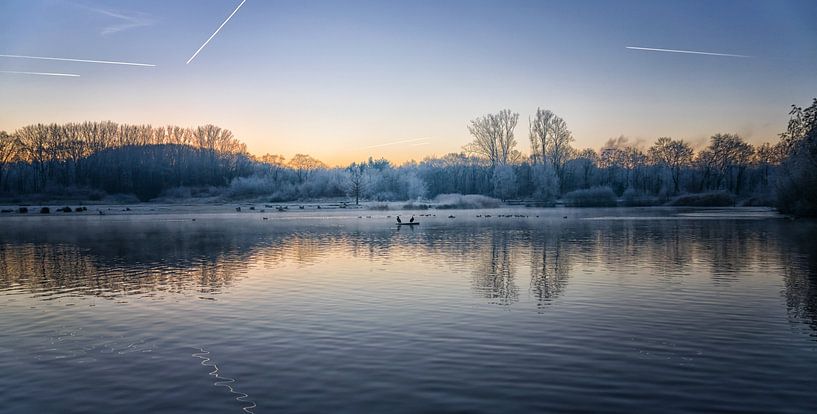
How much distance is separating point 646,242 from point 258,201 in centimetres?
14419

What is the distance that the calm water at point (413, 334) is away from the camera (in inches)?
408

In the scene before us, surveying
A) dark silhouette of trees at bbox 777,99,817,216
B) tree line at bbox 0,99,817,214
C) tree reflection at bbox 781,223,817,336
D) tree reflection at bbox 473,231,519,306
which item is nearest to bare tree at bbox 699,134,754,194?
tree line at bbox 0,99,817,214

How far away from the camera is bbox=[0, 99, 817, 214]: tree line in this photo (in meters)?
135

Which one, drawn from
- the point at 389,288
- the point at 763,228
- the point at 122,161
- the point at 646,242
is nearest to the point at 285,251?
the point at 389,288

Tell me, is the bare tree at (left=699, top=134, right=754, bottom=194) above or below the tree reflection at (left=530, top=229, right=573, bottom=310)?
above

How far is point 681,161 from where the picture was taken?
145375mm

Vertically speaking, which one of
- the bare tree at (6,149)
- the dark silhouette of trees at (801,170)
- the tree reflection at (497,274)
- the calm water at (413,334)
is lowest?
the calm water at (413,334)

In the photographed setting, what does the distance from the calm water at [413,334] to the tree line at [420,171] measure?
95044mm

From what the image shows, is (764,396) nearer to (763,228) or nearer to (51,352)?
(51,352)

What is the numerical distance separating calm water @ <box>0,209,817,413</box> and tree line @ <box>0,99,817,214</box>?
95.0 meters

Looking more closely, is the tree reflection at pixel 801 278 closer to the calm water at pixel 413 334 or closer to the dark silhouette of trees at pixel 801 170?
the calm water at pixel 413 334

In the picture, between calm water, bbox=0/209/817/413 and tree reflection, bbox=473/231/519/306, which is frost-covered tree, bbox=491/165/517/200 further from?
calm water, bbox=0/209/817/413

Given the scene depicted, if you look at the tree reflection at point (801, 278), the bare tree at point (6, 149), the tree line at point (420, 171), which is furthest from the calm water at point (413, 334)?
the bare tree at point (6, 149)

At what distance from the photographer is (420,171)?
632 ft
